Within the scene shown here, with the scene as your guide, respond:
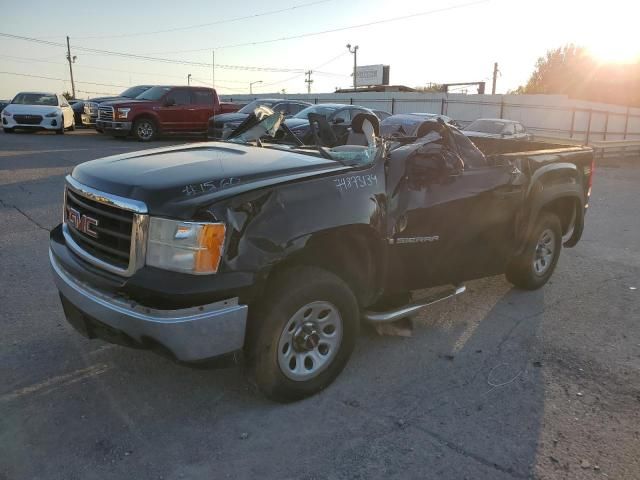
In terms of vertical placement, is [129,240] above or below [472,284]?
above

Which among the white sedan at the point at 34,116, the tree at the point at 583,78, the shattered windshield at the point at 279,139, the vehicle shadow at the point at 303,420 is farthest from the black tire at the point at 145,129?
the tree at the point at 583,78

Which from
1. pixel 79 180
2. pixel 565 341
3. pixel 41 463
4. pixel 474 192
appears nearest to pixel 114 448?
pixel 41 463

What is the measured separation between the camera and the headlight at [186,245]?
2.79 m

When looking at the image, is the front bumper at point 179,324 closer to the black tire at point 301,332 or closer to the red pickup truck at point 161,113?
the black tire at point 301,332

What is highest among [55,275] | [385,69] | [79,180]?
[385,69]

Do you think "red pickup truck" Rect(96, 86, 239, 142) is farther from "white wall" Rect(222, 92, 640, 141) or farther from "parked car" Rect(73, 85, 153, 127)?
"white wall" Rect(222, 92, 640, 141)

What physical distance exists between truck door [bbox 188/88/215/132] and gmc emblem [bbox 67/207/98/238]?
53.8 ft

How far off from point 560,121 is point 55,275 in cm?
2923

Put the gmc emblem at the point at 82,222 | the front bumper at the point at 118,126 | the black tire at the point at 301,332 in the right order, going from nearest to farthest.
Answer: the black tire at the point at 301,332, the gmc emblem at the point at 82,222, the front bumper at the point at 118,126

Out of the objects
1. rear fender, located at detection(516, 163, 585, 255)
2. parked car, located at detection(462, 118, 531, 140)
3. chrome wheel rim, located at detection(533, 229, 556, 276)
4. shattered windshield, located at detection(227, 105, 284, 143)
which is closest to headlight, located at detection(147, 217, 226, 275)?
shattered windshield, located at detection(227, 105, 284, 143)

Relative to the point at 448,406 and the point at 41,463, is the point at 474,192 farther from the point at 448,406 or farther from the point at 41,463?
the point at 41,463

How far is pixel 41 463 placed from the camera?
2750mm

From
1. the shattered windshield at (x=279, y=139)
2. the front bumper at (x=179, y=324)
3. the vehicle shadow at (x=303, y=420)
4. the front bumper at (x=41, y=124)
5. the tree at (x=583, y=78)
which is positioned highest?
the tree at (x=583, y=78)

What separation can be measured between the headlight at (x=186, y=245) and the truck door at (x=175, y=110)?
16804mm
